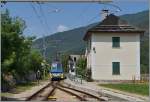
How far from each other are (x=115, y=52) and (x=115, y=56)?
0.42 metres

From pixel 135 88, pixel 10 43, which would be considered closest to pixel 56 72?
pixel 135 88

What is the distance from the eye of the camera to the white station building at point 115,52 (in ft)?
162

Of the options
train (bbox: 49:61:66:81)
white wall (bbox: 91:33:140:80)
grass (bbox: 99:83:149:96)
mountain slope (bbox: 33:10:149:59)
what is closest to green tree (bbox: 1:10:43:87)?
mountain slope (bbox: 33:10:149:59)

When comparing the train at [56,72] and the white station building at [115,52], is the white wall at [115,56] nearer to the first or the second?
the white station building at [115,52]

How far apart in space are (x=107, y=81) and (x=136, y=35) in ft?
18.0

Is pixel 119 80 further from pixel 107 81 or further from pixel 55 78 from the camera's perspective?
pixel 55 78

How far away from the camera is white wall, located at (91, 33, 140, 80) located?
4934 centimetres

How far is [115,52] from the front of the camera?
50.0 m

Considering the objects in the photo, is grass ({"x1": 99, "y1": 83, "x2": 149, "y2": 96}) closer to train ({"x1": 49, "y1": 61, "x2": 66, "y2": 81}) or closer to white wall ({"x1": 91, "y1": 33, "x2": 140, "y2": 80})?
white wall ({"x1": 91, "y1": 33, "x2": 140, "y2": 80})

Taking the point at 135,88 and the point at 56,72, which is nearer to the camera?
the point at 135,88

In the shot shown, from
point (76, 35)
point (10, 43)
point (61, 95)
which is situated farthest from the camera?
point (76, 35)

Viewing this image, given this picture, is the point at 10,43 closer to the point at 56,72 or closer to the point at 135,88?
the point at 135,88

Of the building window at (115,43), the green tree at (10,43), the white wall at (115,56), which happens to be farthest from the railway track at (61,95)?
the building window at (115,43)

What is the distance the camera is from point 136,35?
5028 centimetres
